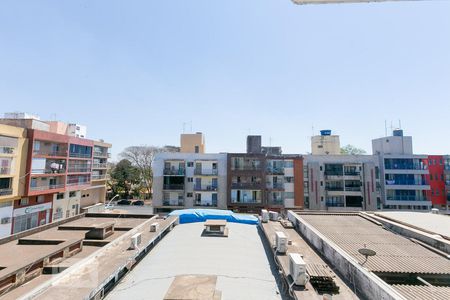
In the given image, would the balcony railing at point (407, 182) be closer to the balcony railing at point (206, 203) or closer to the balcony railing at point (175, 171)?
the balcony railing at point (206, 203)

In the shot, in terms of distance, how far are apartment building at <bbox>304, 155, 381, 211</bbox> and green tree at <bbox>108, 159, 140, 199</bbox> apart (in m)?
48.0

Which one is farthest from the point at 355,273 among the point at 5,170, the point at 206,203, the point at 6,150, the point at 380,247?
the point at 6,150

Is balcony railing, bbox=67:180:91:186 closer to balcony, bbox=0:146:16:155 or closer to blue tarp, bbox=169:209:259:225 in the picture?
balcony, bbox=0:146:16:155

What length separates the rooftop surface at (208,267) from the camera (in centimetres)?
1023

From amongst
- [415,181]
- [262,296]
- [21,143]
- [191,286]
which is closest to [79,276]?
[191,286]

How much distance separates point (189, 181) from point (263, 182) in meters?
14.5

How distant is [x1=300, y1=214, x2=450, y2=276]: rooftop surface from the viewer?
12133mm

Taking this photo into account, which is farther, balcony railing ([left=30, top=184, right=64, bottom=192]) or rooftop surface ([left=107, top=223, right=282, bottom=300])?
balcony railing ([left=30, top=184, right=64, bottom=192])

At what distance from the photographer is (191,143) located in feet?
189

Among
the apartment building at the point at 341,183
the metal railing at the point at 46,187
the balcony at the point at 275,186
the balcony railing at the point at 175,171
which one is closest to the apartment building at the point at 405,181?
the apartment building at the point at 341,183

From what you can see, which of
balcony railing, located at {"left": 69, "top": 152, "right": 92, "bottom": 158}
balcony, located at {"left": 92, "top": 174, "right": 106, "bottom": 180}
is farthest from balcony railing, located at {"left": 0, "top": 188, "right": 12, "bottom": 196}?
balcony, located at {"left": 92, "top": 174, "right": 106, "bottom": 180}

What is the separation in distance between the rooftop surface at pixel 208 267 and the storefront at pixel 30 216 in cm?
3092

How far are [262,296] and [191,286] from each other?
3.08 meters

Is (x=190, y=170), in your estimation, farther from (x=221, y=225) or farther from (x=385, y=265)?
(x=385, y=265)
